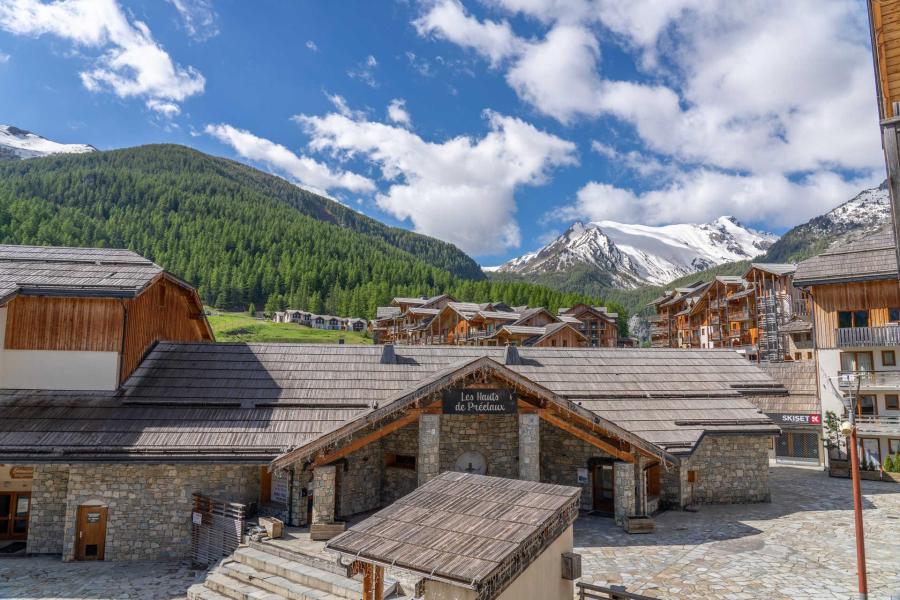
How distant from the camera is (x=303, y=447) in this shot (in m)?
13.8

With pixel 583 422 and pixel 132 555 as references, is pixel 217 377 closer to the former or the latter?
pixel 132 555

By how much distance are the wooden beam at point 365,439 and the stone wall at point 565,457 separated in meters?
5.17

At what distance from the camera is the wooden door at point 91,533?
14.2m

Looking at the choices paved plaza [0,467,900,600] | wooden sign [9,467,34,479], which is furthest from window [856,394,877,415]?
wooden sign [9,467,34,479]

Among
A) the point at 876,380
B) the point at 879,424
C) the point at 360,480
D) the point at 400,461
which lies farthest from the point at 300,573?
the point at 876,380

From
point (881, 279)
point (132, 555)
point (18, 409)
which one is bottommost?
point (132, 555)

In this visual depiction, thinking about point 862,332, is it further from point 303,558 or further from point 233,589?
point 233,589

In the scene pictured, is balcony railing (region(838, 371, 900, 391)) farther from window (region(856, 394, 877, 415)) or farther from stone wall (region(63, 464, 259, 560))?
stone wall (region(63, 464, 259, 560))

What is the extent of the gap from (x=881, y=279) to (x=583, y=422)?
20388 mm

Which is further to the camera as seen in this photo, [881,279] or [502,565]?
[881,279]

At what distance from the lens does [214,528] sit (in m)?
14.2

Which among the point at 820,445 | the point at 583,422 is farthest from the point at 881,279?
the point at 583,422

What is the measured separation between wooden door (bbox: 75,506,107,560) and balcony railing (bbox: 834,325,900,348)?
32547 mm

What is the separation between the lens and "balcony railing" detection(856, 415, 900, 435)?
2592 centimetres
